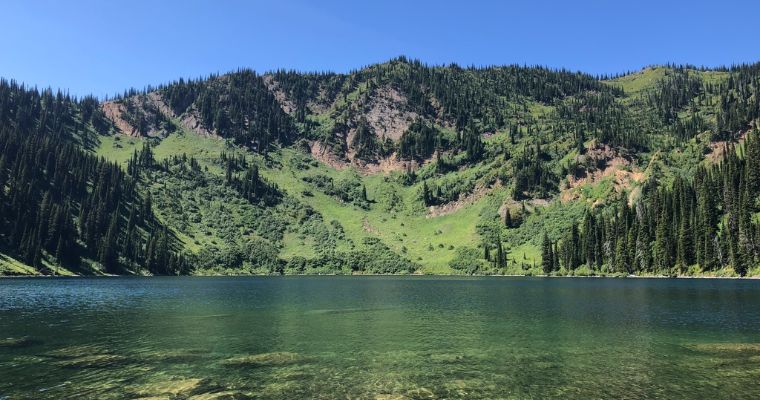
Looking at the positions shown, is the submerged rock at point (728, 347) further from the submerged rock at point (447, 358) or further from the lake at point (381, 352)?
the submerged rock at point (447, 358)

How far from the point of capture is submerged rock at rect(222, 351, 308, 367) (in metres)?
33.4

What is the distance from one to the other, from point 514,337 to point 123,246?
631 feet

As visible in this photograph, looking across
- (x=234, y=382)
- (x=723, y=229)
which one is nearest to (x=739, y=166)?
(x=723, y=229)

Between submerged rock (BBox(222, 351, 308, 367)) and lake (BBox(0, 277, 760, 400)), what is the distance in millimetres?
144

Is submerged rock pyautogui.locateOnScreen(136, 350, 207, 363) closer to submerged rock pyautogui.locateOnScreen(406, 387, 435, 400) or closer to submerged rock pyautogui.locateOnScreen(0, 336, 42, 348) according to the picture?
submerged rock pyautogui.locateOnScreen(0, 336, 42, 348)

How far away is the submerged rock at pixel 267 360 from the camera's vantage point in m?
33.4

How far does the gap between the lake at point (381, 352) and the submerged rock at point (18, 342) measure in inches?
6.6

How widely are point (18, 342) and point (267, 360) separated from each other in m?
23.0

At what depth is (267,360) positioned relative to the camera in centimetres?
3462

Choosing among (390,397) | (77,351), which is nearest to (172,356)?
(77,351)

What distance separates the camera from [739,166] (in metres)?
165

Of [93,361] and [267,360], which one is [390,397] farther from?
[93,361]

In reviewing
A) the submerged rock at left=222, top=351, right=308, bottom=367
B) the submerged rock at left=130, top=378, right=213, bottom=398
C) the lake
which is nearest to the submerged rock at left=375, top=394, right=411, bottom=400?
the lake

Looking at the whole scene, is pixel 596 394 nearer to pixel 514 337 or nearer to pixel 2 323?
pixel 514 337
